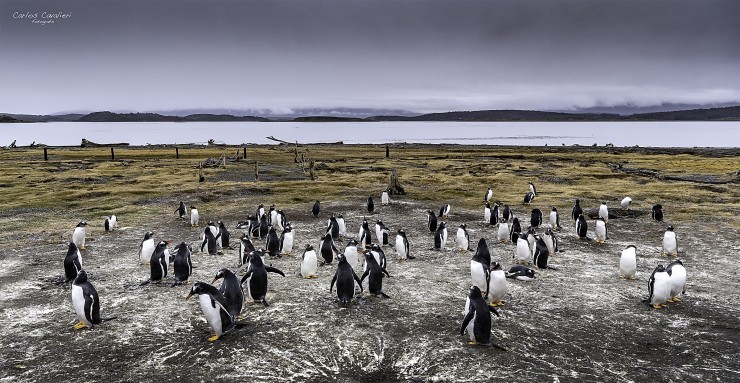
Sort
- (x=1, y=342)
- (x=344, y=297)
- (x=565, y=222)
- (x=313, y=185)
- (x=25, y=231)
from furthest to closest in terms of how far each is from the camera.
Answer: (x=313, y=185) → (x=565, y=222) → (x=25, y=231) → (x=344, y=297) → (x=1, y=342)

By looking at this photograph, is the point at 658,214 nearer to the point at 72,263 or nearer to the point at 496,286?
the point at 496,286

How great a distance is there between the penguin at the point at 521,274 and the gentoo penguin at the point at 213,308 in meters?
6.83

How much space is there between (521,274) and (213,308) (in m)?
7.27

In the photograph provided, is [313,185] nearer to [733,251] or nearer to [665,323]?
[733,251]

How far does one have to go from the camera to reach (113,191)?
28703 mm

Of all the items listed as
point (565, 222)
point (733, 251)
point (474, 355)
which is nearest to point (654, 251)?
point (733, 251)

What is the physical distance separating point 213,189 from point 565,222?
1921 cm

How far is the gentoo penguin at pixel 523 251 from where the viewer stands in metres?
13.7

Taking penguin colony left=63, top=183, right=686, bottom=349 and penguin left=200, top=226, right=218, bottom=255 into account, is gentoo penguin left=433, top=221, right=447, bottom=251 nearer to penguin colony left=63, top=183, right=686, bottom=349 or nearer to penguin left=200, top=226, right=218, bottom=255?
penguin colony left=63, top=183, right=686, bottom=349

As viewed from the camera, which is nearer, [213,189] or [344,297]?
[344,297]

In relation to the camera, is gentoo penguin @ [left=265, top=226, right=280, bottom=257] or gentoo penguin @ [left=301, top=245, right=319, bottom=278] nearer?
gentoo penguin @ [left=301, top=245, right=319, bottom=278]

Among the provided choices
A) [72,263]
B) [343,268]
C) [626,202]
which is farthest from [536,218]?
[72,263]

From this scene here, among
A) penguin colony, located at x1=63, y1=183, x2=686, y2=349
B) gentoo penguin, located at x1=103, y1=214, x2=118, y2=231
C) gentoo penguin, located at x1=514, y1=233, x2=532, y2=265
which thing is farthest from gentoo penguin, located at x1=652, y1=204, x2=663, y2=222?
gentoo penguin, located at x1=103, y1=214, x2=118, y2=231

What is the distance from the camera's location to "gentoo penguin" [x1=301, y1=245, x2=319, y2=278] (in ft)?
40.3
